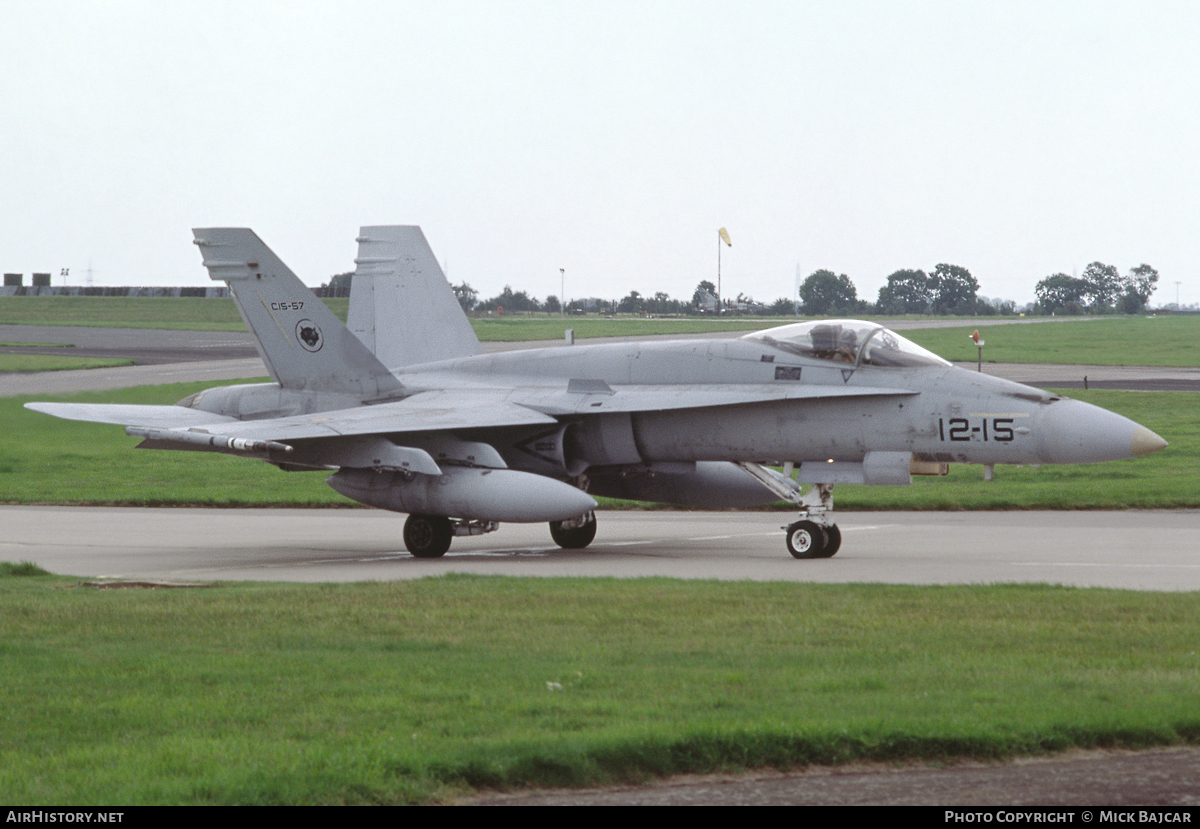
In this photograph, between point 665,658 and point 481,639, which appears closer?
point 665,658

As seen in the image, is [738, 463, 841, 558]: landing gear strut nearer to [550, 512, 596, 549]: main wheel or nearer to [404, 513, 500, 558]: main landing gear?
[550, 512, 596, 549]: main wheel

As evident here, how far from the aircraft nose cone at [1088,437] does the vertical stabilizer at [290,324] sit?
349 inches

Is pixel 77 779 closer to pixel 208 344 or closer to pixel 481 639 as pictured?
pixel 481 639

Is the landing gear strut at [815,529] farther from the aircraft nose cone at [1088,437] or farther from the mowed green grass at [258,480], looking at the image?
Answer: the mowed green grass at [258,480]

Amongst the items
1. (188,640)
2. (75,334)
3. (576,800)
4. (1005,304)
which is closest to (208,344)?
(75,334)

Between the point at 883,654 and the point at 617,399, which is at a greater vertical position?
the point at 617,399

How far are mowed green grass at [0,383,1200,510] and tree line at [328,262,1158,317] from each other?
6282cm

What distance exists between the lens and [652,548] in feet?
60.4

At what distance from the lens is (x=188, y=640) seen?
10.1 meters

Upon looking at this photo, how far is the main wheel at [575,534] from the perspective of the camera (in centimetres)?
1881

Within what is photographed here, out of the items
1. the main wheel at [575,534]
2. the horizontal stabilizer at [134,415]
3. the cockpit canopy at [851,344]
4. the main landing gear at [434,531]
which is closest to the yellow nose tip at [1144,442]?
the cockpit canopy at [851,344]
